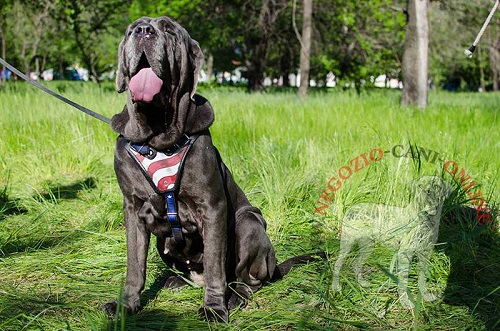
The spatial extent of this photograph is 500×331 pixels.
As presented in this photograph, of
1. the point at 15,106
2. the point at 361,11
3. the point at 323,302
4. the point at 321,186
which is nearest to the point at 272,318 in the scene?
the point at 323,302

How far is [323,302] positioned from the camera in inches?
102

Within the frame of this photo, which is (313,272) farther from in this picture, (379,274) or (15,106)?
(15,106)

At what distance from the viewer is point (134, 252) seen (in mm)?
2564

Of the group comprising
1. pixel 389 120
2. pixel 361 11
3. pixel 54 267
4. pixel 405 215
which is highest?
pixel 361 11

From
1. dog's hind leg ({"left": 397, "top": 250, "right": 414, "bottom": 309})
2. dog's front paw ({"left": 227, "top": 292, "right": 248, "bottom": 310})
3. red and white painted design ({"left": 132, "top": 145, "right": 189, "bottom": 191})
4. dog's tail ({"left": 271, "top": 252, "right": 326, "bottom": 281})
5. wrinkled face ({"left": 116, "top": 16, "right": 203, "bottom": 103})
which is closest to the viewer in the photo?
wrinkled face ({"left": 116, "top": 16, "right": 203, "bottom": 103})

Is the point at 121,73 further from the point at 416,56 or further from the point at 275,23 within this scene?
the point at 275,23

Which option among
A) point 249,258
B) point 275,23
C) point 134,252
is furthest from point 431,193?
point 275,23

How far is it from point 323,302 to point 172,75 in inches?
52.6

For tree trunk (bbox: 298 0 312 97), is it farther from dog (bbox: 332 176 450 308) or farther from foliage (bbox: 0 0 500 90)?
dog (bbox: 332 176 450 308)

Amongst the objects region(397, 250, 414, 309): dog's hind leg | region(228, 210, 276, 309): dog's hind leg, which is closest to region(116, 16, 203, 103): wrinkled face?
region(228, 210, 276, 309): dog's hind leg

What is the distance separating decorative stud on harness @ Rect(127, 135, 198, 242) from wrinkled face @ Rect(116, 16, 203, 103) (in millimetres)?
250

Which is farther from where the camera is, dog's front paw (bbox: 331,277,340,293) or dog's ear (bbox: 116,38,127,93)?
dog's front paw (bbox: 331,277,340,293)

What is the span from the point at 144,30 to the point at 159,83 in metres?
0.24

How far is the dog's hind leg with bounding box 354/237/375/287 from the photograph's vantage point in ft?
9.26
